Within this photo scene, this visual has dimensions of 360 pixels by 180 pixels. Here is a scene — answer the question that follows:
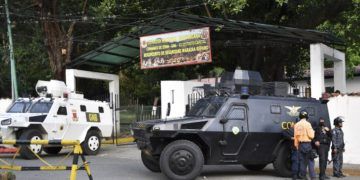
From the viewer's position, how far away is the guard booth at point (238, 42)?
63.3 feet

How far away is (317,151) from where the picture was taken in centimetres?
1397

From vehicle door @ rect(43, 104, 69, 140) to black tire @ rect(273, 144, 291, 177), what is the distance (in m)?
8.27

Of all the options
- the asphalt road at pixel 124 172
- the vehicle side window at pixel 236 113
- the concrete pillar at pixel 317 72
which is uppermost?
the concrete pillar at pixel 317 72

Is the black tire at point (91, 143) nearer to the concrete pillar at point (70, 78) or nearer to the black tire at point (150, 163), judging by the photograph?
the concrete pillar at point (70, 78)

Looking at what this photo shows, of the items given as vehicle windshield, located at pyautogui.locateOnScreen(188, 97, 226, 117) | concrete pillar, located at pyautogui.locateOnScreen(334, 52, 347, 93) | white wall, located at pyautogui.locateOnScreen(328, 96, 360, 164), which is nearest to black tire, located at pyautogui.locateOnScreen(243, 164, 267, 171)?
vehicle windshield, located at pyautogui.locateOnScreen(188, 97, 226, 117)

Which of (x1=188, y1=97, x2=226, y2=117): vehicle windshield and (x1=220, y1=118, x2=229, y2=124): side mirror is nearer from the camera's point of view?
(x1=220, y1=118, x2=229, y2=124): side mirror

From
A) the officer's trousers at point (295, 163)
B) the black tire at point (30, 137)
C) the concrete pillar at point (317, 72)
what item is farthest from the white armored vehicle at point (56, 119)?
the officer's trousers at point (295, 163)

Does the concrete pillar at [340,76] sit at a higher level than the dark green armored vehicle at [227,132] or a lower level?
higher

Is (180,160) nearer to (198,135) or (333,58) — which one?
(198,135)

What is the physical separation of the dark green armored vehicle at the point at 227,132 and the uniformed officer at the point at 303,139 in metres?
0.78

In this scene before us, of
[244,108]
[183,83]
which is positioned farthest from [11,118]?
[244,108]

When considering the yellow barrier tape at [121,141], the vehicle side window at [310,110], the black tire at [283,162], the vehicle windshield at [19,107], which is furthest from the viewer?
the yellow barrier tape at [121,141]

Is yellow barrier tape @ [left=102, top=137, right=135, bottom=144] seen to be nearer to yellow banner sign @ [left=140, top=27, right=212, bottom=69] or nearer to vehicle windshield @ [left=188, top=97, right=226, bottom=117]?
yellow banner sign @ [left=140, top=27, right=212, bottom=69]

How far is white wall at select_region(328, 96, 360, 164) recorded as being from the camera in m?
17.0
